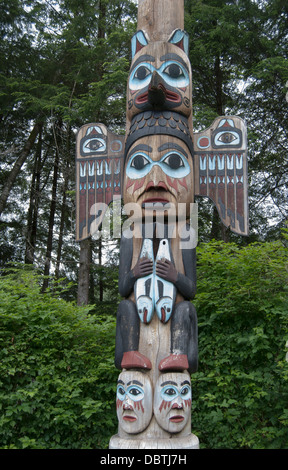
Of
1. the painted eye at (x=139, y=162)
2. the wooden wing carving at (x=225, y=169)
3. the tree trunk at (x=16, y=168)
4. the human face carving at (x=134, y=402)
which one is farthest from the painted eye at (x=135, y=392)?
the tree trunk at (x=16, y=168)

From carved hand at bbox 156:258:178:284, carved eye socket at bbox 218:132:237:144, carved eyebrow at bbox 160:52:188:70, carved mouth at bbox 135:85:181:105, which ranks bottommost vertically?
carved hand at bbox 156:258:178:284

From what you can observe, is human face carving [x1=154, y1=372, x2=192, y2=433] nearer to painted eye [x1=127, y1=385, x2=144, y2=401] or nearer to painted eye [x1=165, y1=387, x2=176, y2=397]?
painted eye [x1=165, y1=387, x2=176, y2=397]

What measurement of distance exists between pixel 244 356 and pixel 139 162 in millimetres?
2460

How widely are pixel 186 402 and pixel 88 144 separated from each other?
2.81 meters

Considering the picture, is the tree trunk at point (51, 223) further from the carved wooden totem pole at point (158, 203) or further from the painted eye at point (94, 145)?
the carved wooden totem pole at point (158, 203)

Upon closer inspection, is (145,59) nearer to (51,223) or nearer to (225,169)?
(225,169)

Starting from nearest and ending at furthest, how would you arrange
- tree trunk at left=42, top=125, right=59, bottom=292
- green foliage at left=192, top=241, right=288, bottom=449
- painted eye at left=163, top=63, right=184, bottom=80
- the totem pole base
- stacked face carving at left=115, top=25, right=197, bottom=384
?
the totem pole base
stacked face carving at left=115, top=25, right=197, bottom=384
painted eye at left=163, top=63, right=184, bottom=80
green foliage at left=192, top=241, right=288, bottom=449
tree trunk at left=42, top=125, right=59, bottom=292

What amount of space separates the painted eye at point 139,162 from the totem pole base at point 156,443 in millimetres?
2301

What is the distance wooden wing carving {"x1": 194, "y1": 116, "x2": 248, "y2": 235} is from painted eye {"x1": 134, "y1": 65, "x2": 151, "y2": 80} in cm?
79

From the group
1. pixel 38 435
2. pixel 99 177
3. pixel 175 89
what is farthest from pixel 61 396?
pixel 175 89

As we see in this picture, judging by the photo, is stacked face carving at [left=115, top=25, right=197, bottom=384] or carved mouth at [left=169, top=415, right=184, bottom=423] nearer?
carved mouth at [left=169, top=415, right=184, bottom=423]

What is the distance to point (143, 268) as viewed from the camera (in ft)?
13.0

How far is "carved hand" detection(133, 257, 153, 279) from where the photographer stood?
155 inches

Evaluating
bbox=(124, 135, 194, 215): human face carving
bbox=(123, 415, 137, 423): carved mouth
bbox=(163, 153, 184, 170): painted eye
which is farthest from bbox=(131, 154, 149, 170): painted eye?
bbox=(123, 415, 137, 423): carved mouth
